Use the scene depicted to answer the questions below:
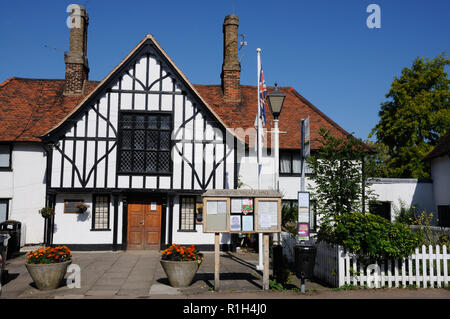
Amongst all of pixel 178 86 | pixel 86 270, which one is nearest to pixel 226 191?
pixel 86 270

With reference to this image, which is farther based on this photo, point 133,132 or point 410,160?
point 410,160

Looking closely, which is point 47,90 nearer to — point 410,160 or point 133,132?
point 133,132

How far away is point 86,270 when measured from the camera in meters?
12.2

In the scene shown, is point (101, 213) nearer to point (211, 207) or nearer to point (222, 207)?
point (211, 207)

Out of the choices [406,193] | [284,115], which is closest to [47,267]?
[284,115]

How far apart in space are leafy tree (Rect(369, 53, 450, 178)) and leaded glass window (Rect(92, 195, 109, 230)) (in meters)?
21.2

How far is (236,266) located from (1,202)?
1155 cm

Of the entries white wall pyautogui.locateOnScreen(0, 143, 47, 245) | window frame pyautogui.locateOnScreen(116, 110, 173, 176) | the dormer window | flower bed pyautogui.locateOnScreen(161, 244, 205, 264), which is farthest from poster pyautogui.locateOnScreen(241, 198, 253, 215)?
the dormer window

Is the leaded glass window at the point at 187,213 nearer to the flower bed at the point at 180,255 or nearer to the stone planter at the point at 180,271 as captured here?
the flower bed at the point at 180,255

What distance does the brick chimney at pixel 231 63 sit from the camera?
20500mm

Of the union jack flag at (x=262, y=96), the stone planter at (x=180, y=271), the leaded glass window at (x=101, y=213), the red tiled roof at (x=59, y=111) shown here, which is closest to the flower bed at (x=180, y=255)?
the stone planter at (x=180, y=271)

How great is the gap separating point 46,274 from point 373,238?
7774mm

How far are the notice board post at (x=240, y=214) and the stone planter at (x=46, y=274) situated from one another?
3649 mm

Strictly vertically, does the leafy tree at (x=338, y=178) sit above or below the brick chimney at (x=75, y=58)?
below
